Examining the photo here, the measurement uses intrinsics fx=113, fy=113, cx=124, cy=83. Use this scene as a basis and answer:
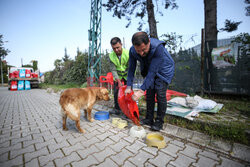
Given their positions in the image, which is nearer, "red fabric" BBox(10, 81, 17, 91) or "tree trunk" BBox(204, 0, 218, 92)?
"tree trunk" BBox(204, 0, 218, 92)

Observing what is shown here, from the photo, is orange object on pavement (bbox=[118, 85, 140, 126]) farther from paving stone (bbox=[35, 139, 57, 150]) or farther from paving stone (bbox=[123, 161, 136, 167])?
paving stone (bbox=[35, 139, 57, 150])

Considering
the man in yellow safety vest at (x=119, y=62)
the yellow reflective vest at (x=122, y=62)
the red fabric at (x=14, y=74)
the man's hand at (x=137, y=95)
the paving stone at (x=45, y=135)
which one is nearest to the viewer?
the man's hand at (x=137, y=95)

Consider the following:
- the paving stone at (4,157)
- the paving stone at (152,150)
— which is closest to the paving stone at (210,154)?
the paving stone at (152,150)

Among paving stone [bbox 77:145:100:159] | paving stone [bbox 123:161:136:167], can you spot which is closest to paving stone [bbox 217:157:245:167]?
paving stone [bbox 123:161:136:167]

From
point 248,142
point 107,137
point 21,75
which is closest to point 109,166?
point 107,137

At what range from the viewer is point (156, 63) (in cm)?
195

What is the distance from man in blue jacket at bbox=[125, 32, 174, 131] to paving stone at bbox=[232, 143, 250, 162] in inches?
44.8

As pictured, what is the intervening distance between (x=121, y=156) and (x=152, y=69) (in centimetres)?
146

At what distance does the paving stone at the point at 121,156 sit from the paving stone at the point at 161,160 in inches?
13.7

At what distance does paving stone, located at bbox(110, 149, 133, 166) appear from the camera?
160 centimetres

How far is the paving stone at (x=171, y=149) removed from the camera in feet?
5.73

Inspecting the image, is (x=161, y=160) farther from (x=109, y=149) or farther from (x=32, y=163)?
(x=32, y=163)

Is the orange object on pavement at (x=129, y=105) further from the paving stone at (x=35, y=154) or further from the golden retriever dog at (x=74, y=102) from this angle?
the paving stone at (x=35, y=154)

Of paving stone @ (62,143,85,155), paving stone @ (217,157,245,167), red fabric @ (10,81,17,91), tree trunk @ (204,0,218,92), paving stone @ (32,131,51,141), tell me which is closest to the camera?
paving stone @ (217,157,245,167)
